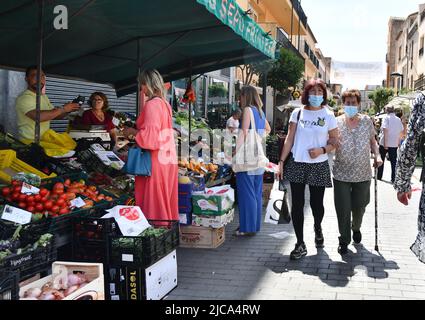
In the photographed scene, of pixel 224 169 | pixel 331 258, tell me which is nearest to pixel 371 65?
pixel 224 169

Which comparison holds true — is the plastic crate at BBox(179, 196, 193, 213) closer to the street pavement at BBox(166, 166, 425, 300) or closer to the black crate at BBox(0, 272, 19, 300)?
the street pavement at BBox(166, 166, 425, 300)

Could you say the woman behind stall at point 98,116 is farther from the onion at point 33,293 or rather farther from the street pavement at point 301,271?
the onion at point 33,293

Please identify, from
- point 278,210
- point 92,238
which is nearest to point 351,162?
point 278,210

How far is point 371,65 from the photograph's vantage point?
33750 mm

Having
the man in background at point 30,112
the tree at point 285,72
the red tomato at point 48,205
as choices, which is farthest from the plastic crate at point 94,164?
the tree at point 285,72

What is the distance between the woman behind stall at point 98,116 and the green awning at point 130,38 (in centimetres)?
72

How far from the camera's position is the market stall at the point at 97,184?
345 cm

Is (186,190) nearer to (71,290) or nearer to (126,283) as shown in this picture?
(126,283)

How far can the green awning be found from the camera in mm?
5051

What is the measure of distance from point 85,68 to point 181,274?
4307 millimetres

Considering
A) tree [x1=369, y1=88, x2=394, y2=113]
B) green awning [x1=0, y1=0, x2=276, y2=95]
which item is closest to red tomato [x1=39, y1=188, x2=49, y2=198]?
green awning [x1=0, y1=0, x2=276, y2=95]

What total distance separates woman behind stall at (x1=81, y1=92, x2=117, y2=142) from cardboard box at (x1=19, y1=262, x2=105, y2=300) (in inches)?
137

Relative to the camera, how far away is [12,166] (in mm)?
4523

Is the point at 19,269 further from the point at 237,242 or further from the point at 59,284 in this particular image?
the point at 237,242
